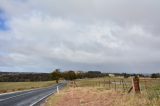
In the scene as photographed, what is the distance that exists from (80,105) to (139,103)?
7.43 m

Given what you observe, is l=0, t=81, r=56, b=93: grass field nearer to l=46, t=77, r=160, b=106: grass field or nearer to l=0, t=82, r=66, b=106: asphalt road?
l=0, t=82, r=66, b=106: asphalt road

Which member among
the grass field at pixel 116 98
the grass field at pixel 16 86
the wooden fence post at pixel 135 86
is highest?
the grass field at pixel 16 86

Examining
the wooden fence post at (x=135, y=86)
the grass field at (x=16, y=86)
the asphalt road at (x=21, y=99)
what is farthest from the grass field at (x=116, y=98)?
the grass field at (x=16, y=86)

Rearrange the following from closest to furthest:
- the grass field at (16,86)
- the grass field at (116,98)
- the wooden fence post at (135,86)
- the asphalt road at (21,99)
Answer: the grass field at (116,98) → the wooden fence post at (135,86) → the asphalt road at (21,99) → the grass field at (16,86)

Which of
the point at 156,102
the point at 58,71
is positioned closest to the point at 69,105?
the point at 156,102

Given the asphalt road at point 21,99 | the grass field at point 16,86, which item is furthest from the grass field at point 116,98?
the grass field at point 16,86

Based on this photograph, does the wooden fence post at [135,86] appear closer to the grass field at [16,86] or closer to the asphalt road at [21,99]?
the asphalt road at [21,99]

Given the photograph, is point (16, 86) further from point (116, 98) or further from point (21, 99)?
point (116, 98)

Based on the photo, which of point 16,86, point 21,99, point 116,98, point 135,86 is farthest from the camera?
point 16,86

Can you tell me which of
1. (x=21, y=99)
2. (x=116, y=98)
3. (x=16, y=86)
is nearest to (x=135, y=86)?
(x=116, y=98)

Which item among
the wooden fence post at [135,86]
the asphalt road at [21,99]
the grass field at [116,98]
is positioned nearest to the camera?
the grass field at [116,98]

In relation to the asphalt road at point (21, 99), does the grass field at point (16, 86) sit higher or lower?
higher

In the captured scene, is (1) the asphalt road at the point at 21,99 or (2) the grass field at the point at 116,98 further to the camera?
(1) the asphalt road at the point at 21,99

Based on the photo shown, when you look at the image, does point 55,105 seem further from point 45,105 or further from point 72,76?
point 72,76
